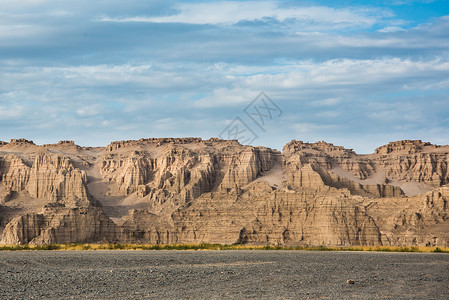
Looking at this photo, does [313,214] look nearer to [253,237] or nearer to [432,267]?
[253,237]

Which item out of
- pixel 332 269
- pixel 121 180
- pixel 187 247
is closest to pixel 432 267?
pixel 332 269

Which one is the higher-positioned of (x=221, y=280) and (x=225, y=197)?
(x=225, y=197)

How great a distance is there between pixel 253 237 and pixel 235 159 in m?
64.1

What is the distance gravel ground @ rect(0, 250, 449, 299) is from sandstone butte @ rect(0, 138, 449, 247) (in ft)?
160

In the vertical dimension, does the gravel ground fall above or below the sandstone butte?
below

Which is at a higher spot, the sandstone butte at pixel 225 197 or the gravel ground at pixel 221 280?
the sandstone butte at pixel 225 197

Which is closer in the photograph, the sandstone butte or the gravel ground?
Answer: the gravel ground

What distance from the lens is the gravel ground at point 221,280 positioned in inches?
1339

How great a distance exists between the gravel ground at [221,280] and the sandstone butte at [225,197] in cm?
4887

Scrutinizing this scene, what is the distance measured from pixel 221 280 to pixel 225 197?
272ft

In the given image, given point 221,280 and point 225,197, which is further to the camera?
point 225,197

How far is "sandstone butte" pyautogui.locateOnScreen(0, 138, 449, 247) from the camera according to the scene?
103562mm

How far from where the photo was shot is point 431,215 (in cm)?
9956

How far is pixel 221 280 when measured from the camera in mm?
39219
